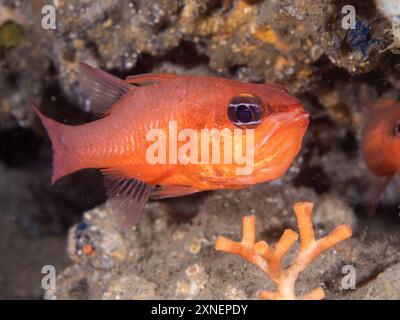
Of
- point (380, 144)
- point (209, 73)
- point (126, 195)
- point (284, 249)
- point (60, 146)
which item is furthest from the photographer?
point (209, 73)

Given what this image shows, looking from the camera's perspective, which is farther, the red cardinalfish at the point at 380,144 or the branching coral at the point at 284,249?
the red cardinalfish at the point at 380,144

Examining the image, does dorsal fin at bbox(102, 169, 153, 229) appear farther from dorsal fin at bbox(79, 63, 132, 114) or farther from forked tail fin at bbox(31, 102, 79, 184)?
dorsal fin at bbox(79, 63, 132, 114)

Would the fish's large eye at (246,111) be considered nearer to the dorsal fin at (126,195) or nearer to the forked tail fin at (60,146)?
the dorsal fin at (126,195)

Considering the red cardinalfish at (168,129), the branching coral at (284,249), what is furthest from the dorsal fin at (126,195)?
the branching coral at (284,249)

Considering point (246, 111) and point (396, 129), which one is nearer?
point (246, 111)

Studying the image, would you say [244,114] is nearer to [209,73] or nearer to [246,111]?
[246,111]

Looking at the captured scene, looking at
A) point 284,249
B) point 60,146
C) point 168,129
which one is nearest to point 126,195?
point 60,146
